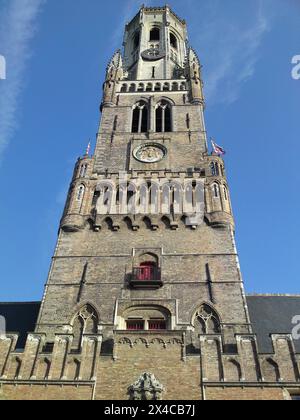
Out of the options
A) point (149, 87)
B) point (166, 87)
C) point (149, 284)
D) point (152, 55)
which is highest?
point (152, 55)

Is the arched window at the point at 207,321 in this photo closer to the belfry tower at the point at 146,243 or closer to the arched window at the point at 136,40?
the belfry tower at the point at 146,243

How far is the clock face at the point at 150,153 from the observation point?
80.8 feet

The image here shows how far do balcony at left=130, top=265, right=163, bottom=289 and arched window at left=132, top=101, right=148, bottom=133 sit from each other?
468 inches

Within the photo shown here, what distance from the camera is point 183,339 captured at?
14.9 metres

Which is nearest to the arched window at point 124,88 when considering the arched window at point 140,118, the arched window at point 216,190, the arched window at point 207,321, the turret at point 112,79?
the turret at point 112,79

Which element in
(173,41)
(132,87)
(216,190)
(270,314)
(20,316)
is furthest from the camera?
(173,41)

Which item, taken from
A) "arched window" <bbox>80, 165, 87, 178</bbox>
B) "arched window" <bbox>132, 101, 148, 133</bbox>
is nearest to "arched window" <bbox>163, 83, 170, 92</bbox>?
"arched window" <bbox>132, 101, 148, 133</bbox>

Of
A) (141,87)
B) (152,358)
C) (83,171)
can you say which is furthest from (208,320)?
(141,87)

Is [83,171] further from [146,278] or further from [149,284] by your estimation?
[149,284]

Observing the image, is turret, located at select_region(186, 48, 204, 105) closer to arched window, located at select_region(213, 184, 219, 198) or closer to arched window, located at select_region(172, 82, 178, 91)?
arched window, located at select_region(172, 82, 178, 91)

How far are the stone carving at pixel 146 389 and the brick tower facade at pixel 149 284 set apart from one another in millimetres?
33

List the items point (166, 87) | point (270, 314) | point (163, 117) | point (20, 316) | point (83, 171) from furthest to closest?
point (166, 87) < point (163, 117) < point (83, 171) < point (20, 316) < point (270, 314)

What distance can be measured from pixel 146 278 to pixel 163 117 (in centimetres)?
1394

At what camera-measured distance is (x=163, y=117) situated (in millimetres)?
28422
